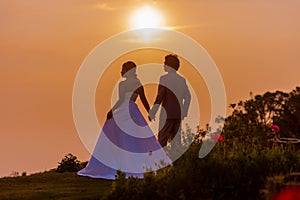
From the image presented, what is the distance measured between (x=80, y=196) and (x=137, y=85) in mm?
4277

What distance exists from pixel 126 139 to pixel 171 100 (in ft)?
4.58

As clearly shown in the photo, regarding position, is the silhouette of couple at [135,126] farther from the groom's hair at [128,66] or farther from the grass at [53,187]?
the grass at [53,187]

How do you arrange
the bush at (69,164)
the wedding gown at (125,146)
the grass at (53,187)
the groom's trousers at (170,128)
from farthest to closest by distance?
the bush at (69,164) → the groom's trousers at (170,128) → the wedding gown at (125,146) → the grass at (53,187)

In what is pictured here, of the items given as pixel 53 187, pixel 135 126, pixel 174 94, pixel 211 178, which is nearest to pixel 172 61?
pixel 174 94

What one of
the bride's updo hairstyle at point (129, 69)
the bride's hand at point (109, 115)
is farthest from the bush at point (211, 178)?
the bride's hand at point (109, 115)

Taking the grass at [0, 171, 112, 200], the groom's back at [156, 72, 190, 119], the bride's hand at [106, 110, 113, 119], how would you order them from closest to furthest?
the grass at [0, 171, 112, 200], the groom's back at [156, 72, 190, 119], the bride's hand at [106, 110, 113, 119]

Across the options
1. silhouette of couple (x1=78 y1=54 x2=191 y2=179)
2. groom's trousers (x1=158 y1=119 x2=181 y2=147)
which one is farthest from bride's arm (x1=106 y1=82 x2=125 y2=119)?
groom's trousers (x1=158 y1=119 x2=181 y2=147)

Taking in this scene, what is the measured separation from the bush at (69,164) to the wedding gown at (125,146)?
2.53m

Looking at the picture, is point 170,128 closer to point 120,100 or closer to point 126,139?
point 126,139

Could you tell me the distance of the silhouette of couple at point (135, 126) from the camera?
2003 cm

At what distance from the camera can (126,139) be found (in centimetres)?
2039

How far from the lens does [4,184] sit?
64.4 feet

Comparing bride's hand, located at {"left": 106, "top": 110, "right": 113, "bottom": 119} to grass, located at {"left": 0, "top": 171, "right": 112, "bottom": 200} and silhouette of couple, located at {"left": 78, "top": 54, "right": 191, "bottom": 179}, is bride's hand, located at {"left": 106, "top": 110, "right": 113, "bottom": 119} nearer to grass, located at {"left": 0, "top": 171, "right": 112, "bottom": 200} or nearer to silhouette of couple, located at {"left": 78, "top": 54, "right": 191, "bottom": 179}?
silhouette of couple, located at {"left": 78, "top": 54, "right": 191, "bottom": 179}

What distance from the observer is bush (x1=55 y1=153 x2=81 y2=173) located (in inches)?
918
